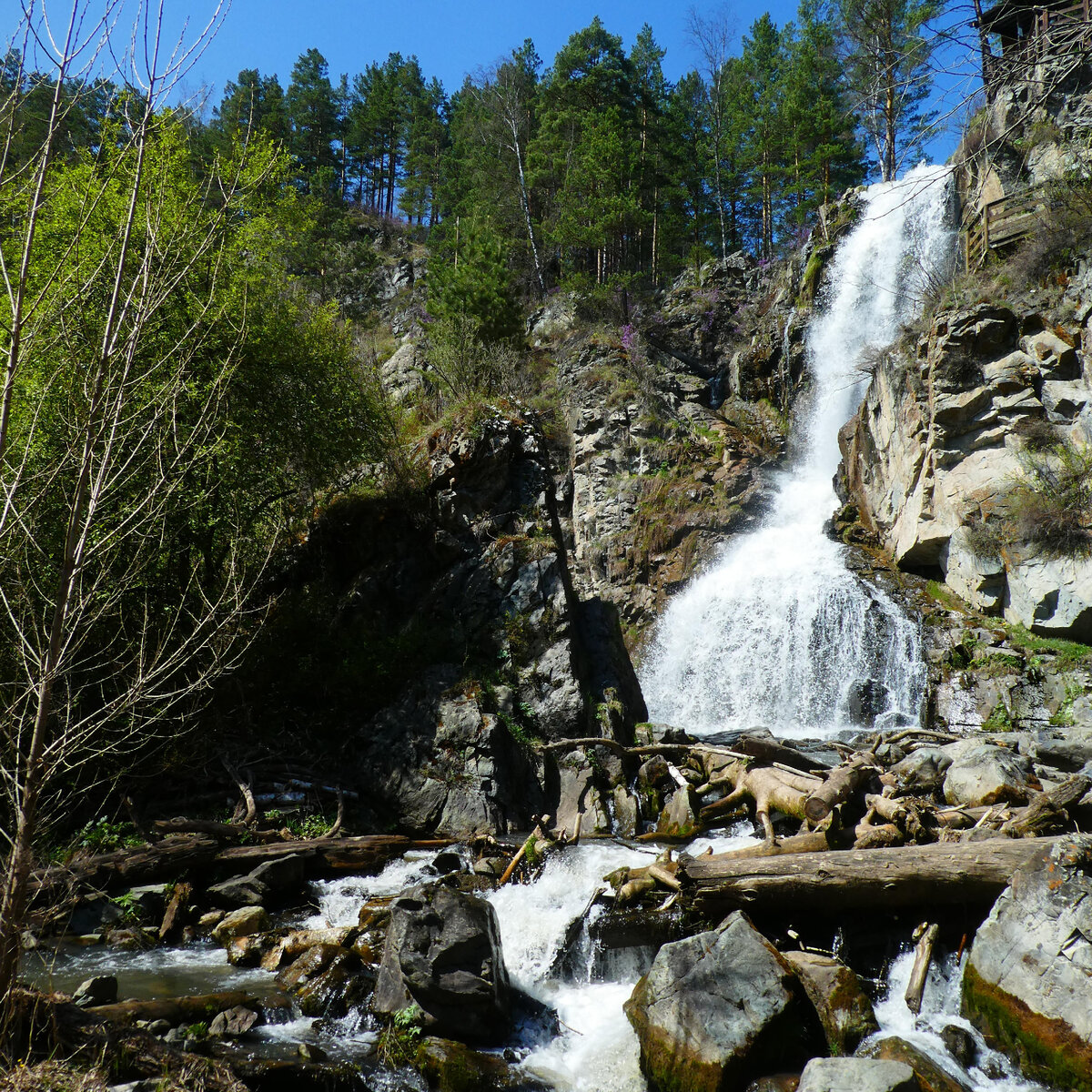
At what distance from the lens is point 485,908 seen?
5.39 m

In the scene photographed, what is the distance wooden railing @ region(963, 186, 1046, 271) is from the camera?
634 inches

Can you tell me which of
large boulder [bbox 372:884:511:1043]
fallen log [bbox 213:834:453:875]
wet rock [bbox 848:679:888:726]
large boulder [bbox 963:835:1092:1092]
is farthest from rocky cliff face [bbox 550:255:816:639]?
large boulder [bbox 963:835:1092:1092]

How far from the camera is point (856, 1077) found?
12.4 feet

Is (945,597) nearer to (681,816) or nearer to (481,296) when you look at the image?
(681,816)

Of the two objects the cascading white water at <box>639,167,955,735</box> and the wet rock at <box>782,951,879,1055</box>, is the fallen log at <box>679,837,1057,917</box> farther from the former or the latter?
the cascading white water at <box>639,167,955,735</box>

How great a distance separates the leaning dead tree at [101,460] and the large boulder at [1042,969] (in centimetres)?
503


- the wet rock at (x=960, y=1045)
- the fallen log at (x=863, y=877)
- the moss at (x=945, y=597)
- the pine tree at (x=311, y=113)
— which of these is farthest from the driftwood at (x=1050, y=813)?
the pine tree at (x=311, y=113)

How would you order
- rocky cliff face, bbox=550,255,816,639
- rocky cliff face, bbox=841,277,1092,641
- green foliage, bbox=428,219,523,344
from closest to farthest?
1. rocky cliff face, bbox=841,277,1092,641
2. rocky cliff face, bbox=550,255,816,639
3. green foliage, bbox=428,219,523,344

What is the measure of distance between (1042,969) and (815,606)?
1111 centimetres

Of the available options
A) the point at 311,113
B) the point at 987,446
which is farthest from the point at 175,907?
the point at 311,113

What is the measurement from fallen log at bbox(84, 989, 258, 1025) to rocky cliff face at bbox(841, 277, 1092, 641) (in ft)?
43.4

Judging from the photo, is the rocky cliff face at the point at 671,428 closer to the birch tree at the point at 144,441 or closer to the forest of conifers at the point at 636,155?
the forest of conifers at the point at 636,155

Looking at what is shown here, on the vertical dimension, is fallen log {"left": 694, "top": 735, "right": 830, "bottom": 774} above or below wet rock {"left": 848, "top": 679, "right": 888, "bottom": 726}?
above

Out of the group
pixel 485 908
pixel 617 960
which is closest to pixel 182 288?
pixel 485 908
